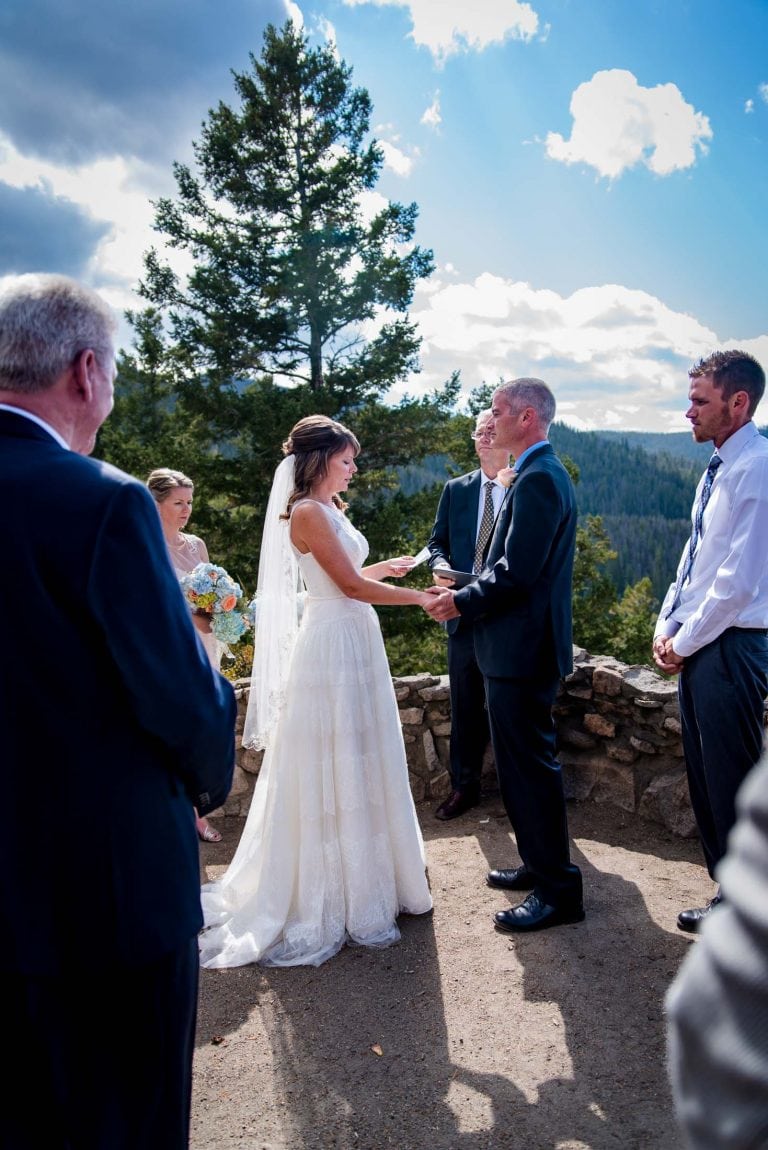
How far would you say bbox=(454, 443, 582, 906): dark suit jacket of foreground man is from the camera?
3.45 metres

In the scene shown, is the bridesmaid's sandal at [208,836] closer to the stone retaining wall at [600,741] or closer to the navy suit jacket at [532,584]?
the stone retaining wall at [600,741]

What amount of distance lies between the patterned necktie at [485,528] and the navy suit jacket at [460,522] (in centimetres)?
6

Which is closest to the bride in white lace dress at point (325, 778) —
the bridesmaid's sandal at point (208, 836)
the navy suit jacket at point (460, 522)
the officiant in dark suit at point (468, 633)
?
Result: the bridesmaid's sandal at point (208, 836)

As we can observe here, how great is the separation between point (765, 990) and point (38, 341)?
4.91 ft

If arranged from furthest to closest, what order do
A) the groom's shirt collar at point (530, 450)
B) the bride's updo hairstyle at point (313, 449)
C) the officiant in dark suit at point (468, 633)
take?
the officiant in dark suit at point (468, 633), the bride's updo hairstyle at point (313, 449), the groom's shirt collar at point (530, 450)

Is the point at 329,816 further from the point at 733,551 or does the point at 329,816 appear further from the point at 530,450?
the point at 733,551

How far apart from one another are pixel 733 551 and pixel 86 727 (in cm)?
266

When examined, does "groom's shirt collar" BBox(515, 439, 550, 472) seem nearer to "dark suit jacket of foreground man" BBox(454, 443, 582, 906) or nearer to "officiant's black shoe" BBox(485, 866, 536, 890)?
"dark suit jacket of foreground man" BBox(454, 443, 582, 906)

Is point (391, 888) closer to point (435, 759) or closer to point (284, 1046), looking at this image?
point (284, 1046)

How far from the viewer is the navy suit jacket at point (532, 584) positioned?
135 inches

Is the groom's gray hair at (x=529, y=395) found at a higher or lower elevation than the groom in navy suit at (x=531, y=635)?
higher

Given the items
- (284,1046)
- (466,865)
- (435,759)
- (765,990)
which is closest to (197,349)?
(435,759)

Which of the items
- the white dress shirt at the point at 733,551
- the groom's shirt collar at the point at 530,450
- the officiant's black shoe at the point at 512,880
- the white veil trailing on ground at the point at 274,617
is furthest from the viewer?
the officiant's black shoe at the point at 512,880

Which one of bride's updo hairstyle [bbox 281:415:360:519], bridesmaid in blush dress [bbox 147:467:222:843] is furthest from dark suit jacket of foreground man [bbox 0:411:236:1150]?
bridesmaid in blush dress [bbox 147:467:222:843]
